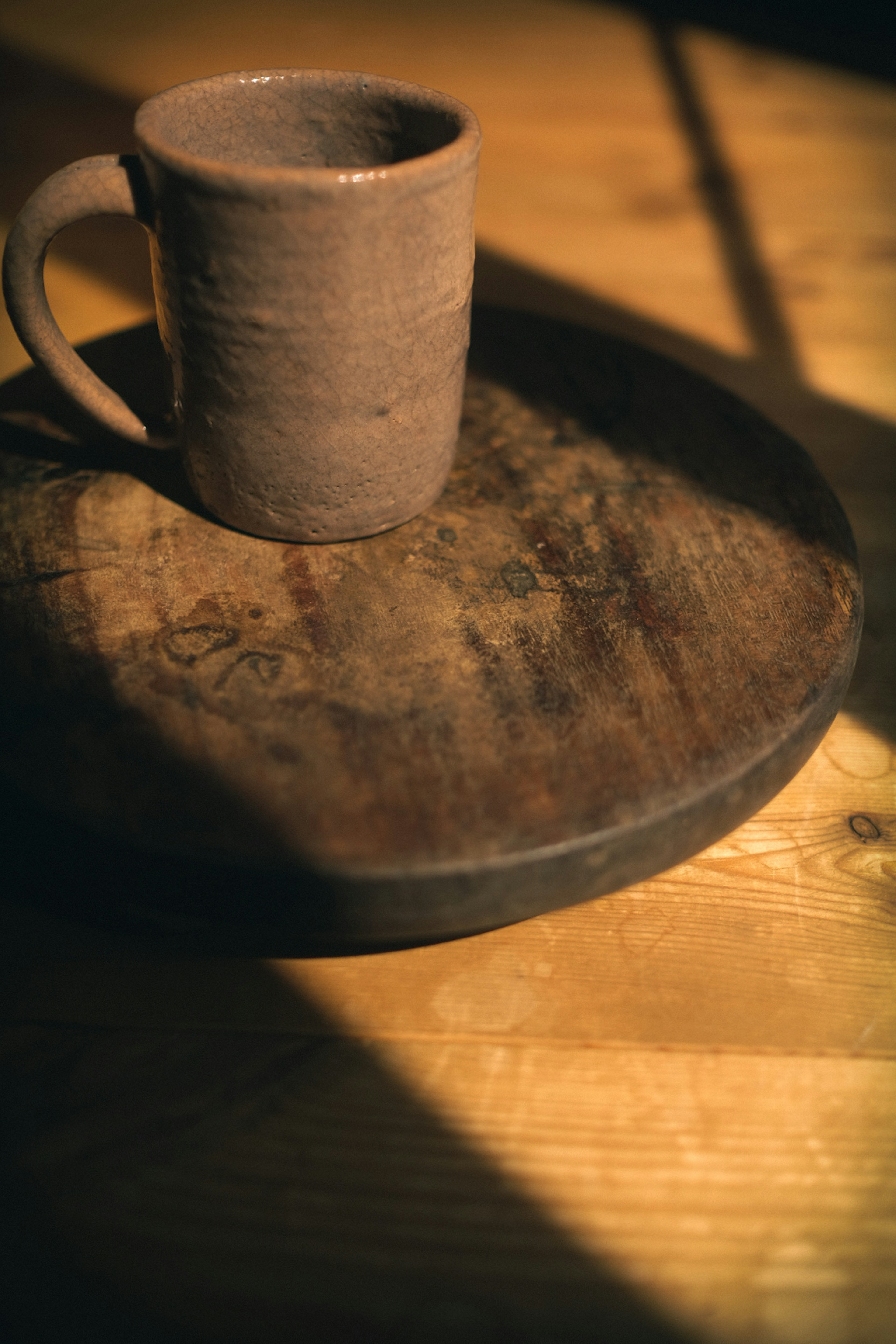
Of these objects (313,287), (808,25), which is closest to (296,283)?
(313,287)

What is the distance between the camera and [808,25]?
183cm

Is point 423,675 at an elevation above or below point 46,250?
below

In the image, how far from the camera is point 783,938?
1.76ft

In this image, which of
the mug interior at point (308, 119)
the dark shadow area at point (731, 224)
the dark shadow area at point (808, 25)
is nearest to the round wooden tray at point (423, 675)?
the mug interior at point (308, 119)

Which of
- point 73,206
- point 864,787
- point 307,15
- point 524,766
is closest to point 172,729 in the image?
point 524,766

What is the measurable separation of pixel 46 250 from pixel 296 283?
17 centimetres

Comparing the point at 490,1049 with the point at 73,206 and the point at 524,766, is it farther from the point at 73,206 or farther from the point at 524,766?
the point at 73,206

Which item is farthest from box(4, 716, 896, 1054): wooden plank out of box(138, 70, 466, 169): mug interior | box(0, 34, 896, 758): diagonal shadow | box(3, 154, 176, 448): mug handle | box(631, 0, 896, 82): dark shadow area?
box(631, 0, 896, 82): dark shadow area

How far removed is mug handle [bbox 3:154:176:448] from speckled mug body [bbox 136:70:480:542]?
2 centimetres

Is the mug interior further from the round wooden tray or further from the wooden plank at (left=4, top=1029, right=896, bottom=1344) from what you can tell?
the wooden plank at (left=4, top=1029, right=896, bottom=1344)

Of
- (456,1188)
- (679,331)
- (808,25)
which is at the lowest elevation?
(456,1188)

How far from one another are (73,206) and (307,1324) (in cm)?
54

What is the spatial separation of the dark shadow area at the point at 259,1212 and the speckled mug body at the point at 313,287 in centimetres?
30

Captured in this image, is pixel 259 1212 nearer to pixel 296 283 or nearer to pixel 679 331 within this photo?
pixel 296 283
